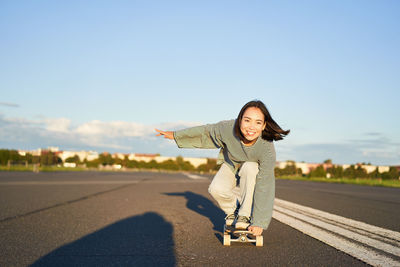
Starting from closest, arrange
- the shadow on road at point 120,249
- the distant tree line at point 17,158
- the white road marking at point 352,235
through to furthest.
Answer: the shadow on road at point 120,249 < the white road marking at point 352,235 < the distant tree line at point 17,158

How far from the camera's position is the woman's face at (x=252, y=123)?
3834 millimetres

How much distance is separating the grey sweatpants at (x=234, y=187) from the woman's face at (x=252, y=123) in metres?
0.48

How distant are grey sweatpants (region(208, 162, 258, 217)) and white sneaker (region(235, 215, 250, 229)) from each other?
43 millimetres

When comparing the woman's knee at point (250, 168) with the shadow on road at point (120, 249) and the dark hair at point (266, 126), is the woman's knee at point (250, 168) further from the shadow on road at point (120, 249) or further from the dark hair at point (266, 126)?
the shadow on road at point (120, 249)

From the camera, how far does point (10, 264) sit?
9.51 ft

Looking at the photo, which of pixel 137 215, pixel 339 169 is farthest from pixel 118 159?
pixel 137 215

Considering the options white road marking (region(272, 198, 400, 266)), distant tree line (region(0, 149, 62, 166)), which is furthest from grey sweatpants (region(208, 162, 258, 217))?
distant tree line (region(0, 149, 62, 166))

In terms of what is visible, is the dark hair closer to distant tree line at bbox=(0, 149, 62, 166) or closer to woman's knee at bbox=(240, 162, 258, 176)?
woman's knee at bbox=(240, 162, 258, 176)

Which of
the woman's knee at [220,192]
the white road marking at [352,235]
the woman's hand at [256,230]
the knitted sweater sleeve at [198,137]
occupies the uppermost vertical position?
the knitted sweater sleeve at [198,137]

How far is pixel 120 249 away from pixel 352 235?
2864mm

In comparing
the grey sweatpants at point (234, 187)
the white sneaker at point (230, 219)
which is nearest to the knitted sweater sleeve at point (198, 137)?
the grey sweatpants at point (234, 187)

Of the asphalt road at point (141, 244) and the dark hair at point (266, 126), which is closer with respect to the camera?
the asphalt road at point (141, 244)

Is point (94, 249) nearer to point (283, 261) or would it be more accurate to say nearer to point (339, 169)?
point (283, 261)

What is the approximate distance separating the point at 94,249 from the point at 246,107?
2.10 meters
